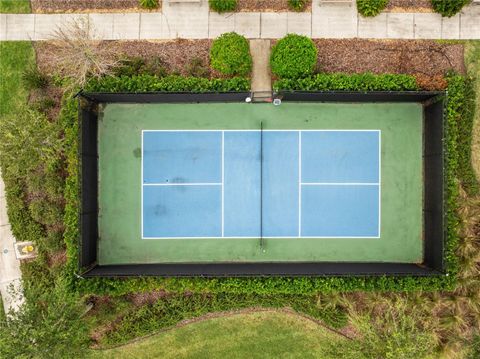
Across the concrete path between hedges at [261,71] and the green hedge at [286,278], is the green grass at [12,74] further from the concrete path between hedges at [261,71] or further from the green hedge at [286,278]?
the concrete path between hedges at [261,71]

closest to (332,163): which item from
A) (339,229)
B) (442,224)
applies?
(339,229)

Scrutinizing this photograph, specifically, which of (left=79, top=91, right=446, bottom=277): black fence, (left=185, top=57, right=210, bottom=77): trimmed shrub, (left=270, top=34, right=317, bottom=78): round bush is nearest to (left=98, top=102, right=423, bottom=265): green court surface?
(left=79, top=91, right=446, bottom=277): black fence

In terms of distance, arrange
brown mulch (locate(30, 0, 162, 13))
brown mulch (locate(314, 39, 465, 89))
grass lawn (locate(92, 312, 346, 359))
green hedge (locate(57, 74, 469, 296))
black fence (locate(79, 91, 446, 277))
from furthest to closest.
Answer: brown mulch (locate(30, 0, 162, 13)) < brown mulch (locate(314, 39, 465, 89)) < grass lawn (locate(92, 312, 346, 359)) < green hedge (locate(57, 74, 469, 296)) < black fence (locate(79, 91, 446, 277))

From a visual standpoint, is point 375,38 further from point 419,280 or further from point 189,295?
point 189,295

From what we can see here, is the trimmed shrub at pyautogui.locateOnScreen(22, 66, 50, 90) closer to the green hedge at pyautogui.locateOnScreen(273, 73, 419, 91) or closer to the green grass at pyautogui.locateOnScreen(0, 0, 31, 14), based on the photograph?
the green grass at pyautogui.locateOnScreen(0, 0, 31, 14)

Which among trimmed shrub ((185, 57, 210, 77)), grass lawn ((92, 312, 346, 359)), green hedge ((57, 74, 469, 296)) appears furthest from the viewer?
grass lawn ((92, 312, 346, 359))

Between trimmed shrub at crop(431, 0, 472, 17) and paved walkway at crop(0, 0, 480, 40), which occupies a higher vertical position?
trimmed shrub at crop(431, 0, 472, 17)
